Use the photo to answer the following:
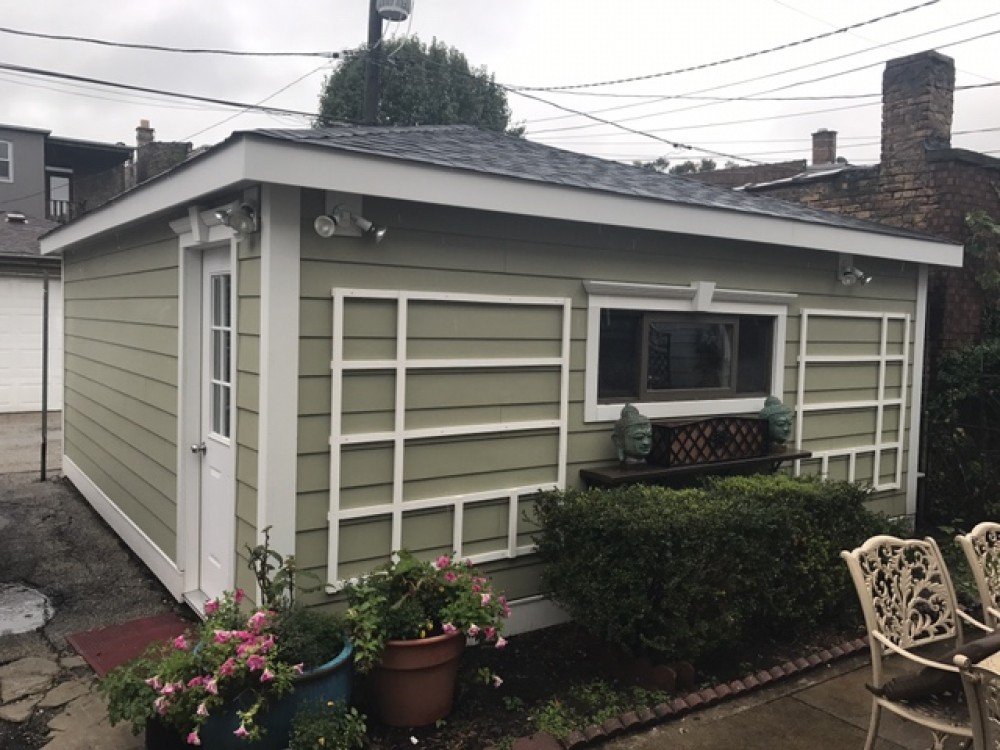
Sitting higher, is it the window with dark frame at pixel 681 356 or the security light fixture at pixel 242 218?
the security light fixture at pixel 242 218

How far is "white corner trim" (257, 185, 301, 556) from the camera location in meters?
3.52

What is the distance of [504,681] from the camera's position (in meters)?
3.91

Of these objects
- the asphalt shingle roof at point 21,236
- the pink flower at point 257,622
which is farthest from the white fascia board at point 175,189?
the asphalt shingle roof at point 21,236

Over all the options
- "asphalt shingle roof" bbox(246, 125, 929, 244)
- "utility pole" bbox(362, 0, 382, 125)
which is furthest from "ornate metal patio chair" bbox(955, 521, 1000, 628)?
"utility pole" bbox(362, 0, 382, 125)

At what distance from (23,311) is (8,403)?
61.4 inches

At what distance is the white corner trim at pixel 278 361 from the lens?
11.5ft

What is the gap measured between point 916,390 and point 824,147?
13273 millimetres

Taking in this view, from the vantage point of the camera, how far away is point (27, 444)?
10430 mm

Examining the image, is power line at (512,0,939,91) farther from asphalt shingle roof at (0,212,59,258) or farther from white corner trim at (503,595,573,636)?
asphalt shingle roof at (0,212,59,258)

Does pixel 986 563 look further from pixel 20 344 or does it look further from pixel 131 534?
pixel 20 344

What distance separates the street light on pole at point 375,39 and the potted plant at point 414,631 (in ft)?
Answer: 32.0

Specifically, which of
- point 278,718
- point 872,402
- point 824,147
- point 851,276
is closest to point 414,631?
point 278,718

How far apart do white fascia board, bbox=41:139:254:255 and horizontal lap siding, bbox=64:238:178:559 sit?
0.22 meters

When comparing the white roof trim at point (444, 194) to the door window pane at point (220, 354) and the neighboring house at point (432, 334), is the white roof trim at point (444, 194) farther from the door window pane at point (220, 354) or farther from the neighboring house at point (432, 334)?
the door window pane at point (220, 354)
